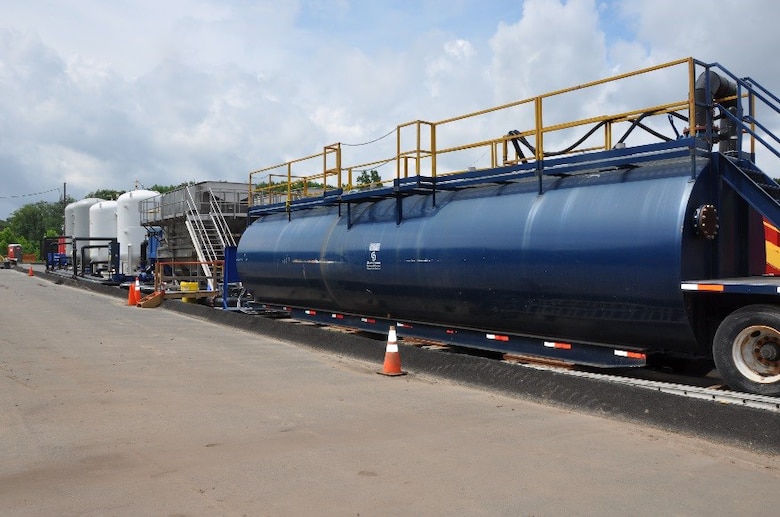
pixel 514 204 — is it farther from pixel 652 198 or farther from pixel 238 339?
pixel 238 339

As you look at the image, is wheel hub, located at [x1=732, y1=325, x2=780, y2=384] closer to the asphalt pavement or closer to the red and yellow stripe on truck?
the asphalt pavement

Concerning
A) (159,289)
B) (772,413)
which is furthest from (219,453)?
(159,289)

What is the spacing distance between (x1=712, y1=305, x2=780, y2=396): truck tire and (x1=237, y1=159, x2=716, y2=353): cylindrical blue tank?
47cm

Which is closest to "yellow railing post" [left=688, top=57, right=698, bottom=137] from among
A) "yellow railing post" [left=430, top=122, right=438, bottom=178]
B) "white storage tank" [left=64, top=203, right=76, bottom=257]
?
"yellow railing post" [left=430, top=122, right=438, bottom=178]

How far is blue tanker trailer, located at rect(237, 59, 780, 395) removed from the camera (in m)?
7.34

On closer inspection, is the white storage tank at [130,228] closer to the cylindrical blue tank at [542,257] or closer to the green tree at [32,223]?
the cylindrical blue tank at [542,257]

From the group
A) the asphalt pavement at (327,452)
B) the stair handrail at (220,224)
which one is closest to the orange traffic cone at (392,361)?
the asphalt pavement at (327,452)

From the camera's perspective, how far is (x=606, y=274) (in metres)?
7.96

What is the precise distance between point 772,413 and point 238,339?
10852 millimetres

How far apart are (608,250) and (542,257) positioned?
0.98 metres

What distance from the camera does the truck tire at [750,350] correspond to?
6688mm

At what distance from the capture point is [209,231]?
26281 millimetres

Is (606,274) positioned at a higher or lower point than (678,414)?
higher

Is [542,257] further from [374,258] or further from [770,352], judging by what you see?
[374,258]
